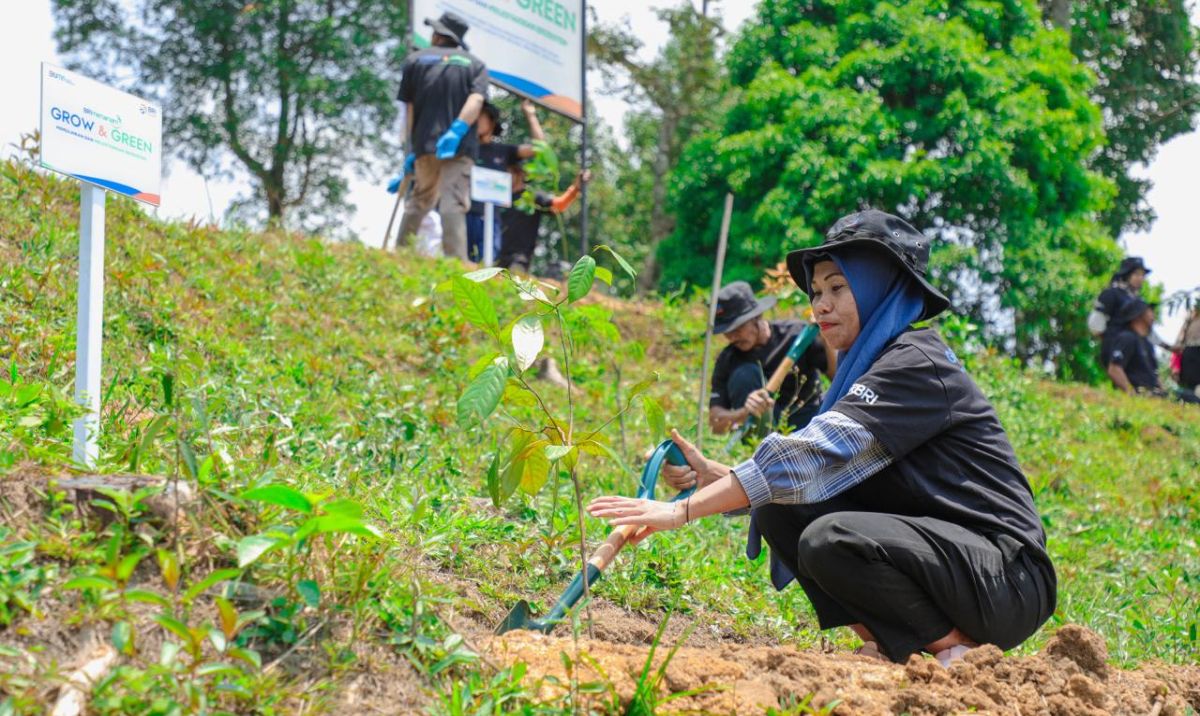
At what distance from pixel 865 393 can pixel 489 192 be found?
6579mm

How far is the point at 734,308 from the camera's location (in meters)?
6.00

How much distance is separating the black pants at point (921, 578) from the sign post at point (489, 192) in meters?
6.21

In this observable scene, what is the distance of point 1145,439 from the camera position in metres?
9.14

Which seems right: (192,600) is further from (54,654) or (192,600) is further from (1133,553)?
(1133,553)

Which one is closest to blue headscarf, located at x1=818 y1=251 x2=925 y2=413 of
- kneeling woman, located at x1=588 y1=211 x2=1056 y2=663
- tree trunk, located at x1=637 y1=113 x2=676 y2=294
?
kneeling woman, located at x1=588 y1=211 x2=1056 y2=663

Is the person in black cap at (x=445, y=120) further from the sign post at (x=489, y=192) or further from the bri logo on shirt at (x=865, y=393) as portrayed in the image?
the bri logo on shirt at (x=865, y=393)

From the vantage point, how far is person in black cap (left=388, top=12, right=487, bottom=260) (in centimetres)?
826

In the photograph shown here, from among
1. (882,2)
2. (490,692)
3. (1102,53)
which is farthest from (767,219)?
(490,692)

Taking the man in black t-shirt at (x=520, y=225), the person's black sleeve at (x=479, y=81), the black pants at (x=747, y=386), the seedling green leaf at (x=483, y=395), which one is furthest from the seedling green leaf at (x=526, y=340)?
the man in black t-shirt at (x=520, y=225)

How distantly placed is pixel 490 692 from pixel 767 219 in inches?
491

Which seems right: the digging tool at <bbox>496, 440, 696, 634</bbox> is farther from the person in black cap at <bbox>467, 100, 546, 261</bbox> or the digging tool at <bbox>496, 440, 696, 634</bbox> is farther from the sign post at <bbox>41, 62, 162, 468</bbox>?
the person in black cap at <bbox>467, 100, 546, 261</bbox>

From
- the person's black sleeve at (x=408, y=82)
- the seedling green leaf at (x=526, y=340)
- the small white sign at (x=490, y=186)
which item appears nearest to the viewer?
the seedling green leaf at (x=526, y=340)

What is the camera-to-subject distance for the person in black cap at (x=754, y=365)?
596 centimetres

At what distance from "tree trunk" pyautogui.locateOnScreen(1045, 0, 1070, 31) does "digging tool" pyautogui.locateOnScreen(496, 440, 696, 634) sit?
51.6ft
